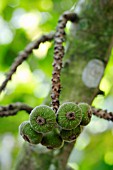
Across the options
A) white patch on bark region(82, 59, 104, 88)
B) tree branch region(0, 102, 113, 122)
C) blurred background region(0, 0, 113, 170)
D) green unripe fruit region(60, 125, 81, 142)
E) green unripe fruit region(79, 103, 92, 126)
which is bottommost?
green unripe fruit region(60, 125, 81, 142)

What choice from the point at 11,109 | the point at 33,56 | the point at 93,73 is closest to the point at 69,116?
the point at 11,109

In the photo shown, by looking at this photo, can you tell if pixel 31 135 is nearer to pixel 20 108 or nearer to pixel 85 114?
pixel 85 114

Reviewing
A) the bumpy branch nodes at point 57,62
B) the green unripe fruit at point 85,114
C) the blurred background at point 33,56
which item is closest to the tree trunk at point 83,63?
the bumpy branch nodes at point 57,62

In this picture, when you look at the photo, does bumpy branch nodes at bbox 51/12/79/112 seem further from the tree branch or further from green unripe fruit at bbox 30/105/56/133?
the tree branch

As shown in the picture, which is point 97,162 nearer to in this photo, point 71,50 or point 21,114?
point 21,114

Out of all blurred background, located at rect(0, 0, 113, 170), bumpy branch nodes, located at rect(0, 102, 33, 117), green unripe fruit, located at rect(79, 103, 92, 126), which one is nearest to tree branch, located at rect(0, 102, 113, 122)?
bumpy branch nodes, located at rect(0, 102, 33, 117)

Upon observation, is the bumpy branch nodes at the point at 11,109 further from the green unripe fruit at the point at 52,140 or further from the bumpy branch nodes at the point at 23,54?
the green unripe fruit at the point at 52,140
